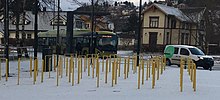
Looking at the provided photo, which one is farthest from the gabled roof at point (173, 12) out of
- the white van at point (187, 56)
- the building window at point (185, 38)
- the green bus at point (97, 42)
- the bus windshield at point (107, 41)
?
the white van at point (187, 56)

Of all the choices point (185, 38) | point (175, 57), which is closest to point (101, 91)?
point (175, 57)

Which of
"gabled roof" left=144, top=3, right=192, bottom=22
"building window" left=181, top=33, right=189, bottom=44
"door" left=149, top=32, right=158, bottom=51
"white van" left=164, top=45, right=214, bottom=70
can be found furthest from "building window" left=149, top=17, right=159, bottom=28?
"white van" left=164, top=45, right=214, bottom=70

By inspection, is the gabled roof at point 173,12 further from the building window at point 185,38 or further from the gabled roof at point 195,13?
the building window at point 185,38

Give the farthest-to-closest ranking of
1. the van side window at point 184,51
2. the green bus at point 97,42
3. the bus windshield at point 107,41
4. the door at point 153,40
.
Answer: the door at point 153,40, the bus windshield at point 107,41, the green bus at point 97,42, the van side window at point 184,51

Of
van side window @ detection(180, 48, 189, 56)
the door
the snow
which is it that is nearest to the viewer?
the snow

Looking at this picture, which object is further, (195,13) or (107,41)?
(195,13)

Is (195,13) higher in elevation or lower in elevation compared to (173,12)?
lower

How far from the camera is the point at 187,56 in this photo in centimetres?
2627

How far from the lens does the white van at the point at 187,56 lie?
26281 mm

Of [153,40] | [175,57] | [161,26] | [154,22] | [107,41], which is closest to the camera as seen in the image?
[175,57]

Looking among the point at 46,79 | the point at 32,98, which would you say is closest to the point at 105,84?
the point at 46,79

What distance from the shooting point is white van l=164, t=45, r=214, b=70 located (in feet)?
86.2

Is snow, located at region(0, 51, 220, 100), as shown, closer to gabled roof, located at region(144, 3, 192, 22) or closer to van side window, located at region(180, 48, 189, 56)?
van side window, located at region(180, 48, 189, 56)

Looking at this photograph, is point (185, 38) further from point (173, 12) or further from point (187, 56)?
point (187, 56)
